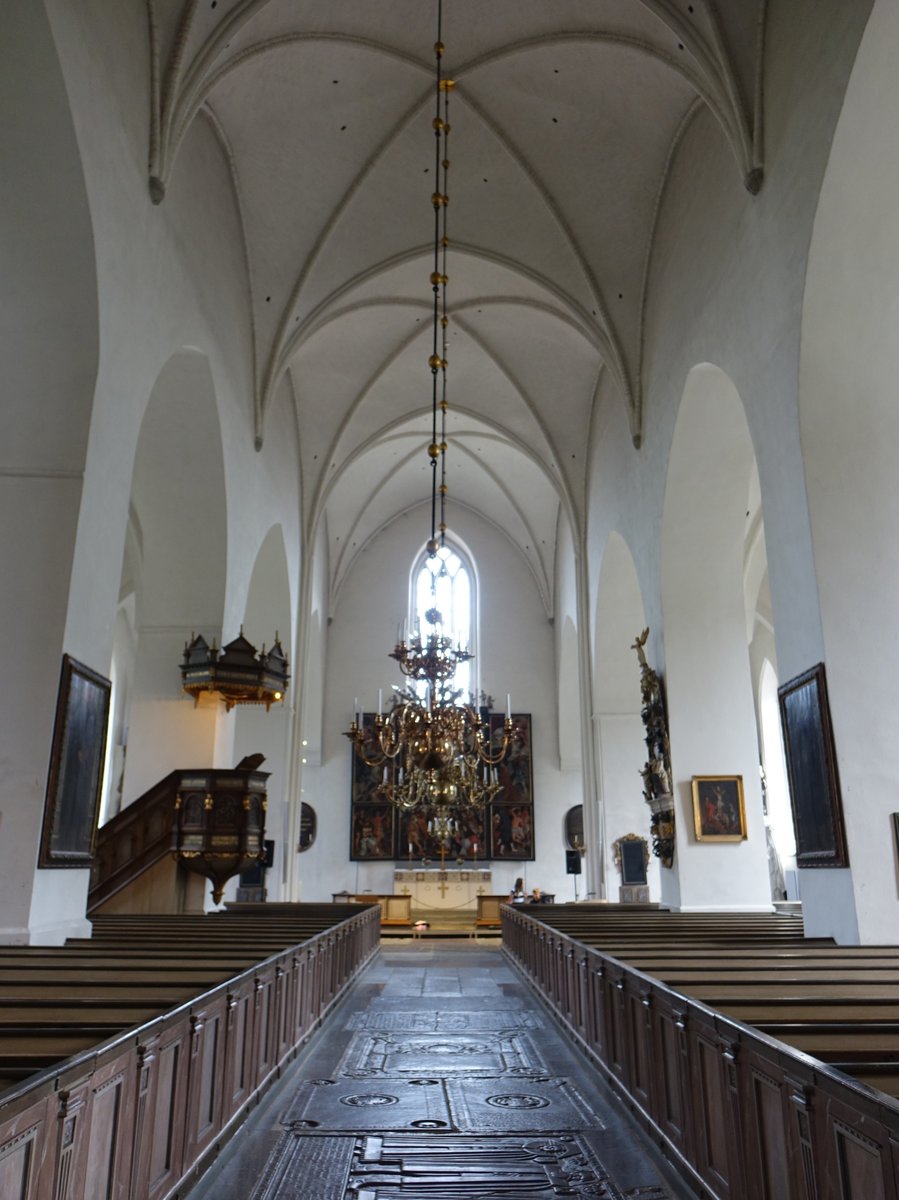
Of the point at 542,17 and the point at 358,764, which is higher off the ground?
the point at 542,17

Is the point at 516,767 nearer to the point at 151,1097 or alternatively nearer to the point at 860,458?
the point at 860,458

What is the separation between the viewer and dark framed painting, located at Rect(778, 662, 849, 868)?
744cm

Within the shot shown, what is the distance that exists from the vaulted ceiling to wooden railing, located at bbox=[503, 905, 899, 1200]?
24.6 ft

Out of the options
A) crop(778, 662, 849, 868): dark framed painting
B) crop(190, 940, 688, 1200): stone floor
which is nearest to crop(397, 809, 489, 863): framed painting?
crop(190, 940, 688, 1200): stone floor

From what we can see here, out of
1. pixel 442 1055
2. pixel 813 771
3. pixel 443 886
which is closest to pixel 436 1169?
pixel 442 1055

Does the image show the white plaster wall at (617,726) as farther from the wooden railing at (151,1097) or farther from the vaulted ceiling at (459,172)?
the wooden railing at (151,1097)

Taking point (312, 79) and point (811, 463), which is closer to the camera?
point (811, 463)

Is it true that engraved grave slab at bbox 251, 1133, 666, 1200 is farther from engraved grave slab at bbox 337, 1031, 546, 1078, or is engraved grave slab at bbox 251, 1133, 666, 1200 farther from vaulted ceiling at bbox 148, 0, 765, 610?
vaulted ceiling at bbox 148, 0, 765, 610

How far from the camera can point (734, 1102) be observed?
329 centimetres

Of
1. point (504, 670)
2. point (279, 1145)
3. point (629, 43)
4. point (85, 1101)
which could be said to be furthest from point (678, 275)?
point (504, 670)

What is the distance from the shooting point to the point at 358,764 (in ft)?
80.9

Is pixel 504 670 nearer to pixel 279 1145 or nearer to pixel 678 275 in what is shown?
pixel 678 275

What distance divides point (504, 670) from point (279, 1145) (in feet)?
70.9

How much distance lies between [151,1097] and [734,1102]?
2.03 meters
